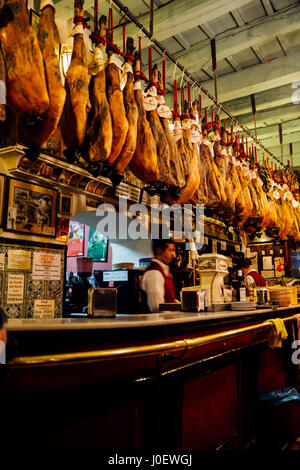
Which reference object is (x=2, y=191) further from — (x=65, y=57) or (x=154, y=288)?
(x=154, y=288)

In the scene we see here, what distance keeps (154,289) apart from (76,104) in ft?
7.44

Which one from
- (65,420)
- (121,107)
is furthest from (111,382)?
(121,107)

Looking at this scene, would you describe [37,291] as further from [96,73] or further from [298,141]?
[298,141]

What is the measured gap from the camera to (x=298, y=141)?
7.40m

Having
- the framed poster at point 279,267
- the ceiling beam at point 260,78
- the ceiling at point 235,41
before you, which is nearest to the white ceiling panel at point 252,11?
the ceiling at point 235,41

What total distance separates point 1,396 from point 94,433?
2.13 feet

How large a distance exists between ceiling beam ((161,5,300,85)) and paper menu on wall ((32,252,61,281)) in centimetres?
279

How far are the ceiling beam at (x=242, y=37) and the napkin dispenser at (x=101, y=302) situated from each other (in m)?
3.46

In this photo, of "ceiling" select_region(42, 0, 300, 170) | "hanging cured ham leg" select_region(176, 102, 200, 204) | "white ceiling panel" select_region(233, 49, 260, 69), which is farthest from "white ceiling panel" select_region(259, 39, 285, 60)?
"hanging cured ham leg" select_region(176, 102, 200, 204)

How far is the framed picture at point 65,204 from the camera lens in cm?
427

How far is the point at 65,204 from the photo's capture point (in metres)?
4.34

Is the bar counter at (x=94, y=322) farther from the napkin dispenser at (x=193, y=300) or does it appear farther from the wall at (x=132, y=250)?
the wall at (x=132, y=250)

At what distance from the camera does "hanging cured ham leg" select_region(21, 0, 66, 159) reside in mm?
1821

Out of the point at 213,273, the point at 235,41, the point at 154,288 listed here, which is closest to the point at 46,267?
the point at 154,288
